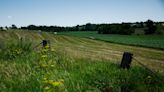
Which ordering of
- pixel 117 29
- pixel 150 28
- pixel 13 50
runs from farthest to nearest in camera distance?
pixel 117 29
pixel 150 28
pixel 13 50

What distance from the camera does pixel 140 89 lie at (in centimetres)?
587

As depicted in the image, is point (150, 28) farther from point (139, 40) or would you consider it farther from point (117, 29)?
point (139, 40)

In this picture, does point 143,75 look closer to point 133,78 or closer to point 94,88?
point 133,78

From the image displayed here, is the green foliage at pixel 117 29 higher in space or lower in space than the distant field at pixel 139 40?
lower

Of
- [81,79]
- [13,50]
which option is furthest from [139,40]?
[81,79]

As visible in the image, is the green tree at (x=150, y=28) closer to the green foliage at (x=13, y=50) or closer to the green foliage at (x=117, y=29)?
the green foliage at (x=117, y=29)

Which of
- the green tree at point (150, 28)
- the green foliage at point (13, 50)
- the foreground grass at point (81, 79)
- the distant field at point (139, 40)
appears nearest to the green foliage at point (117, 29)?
the green tree at point (150, 28)

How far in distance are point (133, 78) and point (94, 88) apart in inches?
39.5

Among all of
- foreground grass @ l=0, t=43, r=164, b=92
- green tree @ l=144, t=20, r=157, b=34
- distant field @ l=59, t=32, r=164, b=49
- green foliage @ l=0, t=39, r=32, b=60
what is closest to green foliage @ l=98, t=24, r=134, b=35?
green tree @ l=144, t=20, r=157, b=34

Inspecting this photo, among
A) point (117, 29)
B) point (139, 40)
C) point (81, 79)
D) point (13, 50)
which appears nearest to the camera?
point (81, 79)

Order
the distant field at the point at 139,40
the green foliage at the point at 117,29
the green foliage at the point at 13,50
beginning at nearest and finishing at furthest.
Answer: the green foliage at the point at 13,50 → the distant field at the point at 139,40 → the green foliage at the point at 117,29

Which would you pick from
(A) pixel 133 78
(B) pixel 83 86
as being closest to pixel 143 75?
(A) pixel 133 78

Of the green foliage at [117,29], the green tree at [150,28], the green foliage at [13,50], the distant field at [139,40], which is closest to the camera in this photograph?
the green foliage at [13,50]

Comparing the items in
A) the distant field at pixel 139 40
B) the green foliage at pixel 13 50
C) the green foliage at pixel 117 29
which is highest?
the green foliage at pixel 13 50
